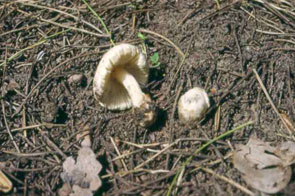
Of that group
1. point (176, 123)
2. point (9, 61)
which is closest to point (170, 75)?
point (176, 123)

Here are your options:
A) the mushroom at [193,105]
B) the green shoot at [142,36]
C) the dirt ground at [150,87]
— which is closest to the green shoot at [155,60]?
the dirt ground at [150,87]

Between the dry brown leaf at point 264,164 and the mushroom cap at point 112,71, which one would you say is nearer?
the dry brown leaf at point 264,164

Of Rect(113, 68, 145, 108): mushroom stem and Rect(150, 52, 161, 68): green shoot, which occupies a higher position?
Rect(150, 52, 161, 68): green shoot

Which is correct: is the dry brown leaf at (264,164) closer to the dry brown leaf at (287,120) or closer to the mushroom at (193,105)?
the dry brown leaf at (287,120)

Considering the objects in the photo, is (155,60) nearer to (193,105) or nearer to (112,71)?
(112,71)

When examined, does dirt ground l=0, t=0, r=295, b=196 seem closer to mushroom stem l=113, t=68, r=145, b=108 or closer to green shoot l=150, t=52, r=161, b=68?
green shoot l=150, t=52, r=161, b=68

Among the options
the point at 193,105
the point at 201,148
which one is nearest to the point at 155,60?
the point at 193,105

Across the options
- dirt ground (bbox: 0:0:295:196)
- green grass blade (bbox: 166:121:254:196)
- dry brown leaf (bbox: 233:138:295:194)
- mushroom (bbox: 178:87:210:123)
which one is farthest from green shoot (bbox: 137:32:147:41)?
dry brown leaf (bbox: 233:138:295:194)

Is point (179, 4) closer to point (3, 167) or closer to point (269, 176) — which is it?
point (269, 176)
